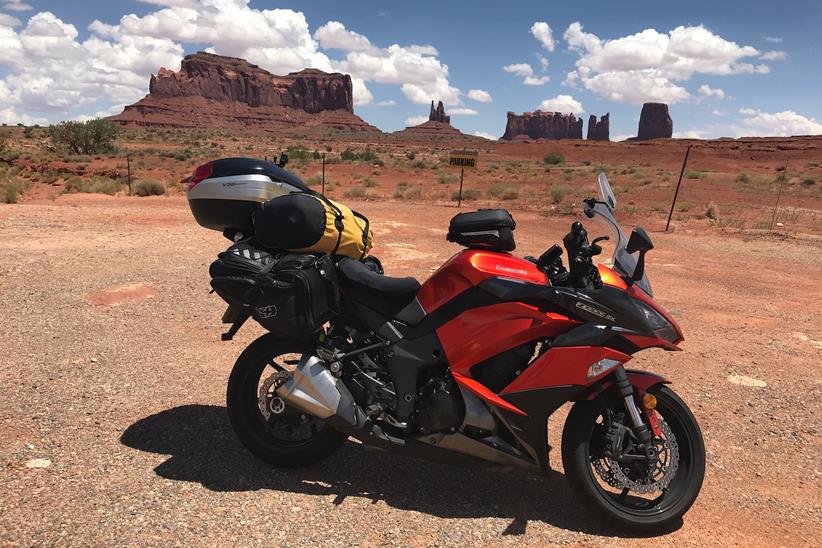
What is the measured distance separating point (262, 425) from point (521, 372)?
1.61 meters

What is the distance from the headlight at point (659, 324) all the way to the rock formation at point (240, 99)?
5289 inches

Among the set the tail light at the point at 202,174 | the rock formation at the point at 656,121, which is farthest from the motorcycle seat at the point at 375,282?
the rock formation at the point at 656,121

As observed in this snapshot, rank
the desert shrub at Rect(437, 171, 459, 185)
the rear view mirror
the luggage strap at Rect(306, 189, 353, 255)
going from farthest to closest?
the desert shrub at Rect(437, 171, 459, 185) < the luggage strap at Rect(306, 189, 353, 255) < the rear view mirror

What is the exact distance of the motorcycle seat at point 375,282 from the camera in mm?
2996

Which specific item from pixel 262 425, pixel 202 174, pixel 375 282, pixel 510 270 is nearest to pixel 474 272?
pixel 510 270

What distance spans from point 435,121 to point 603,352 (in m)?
169

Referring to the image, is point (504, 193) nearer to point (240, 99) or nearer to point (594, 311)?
point (594, 311)

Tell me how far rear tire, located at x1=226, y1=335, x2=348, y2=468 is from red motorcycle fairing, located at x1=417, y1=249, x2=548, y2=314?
0.93 m

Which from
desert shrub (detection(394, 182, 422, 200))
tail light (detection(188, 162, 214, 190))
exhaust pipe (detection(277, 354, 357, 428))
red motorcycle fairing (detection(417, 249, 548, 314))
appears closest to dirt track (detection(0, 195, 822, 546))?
exhaust pipe (detection(277, 354, 357, 428))

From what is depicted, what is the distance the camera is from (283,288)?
2953mm

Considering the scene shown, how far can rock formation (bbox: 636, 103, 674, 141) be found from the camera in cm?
13400

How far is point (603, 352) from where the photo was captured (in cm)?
271

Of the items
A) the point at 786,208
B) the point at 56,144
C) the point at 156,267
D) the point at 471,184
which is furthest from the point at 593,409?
the point at 56,144

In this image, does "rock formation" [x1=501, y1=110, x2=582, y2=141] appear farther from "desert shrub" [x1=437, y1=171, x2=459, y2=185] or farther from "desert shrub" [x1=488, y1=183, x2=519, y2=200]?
"desert shrub" [x1=488, y1=183, x2=519, y2=200]
